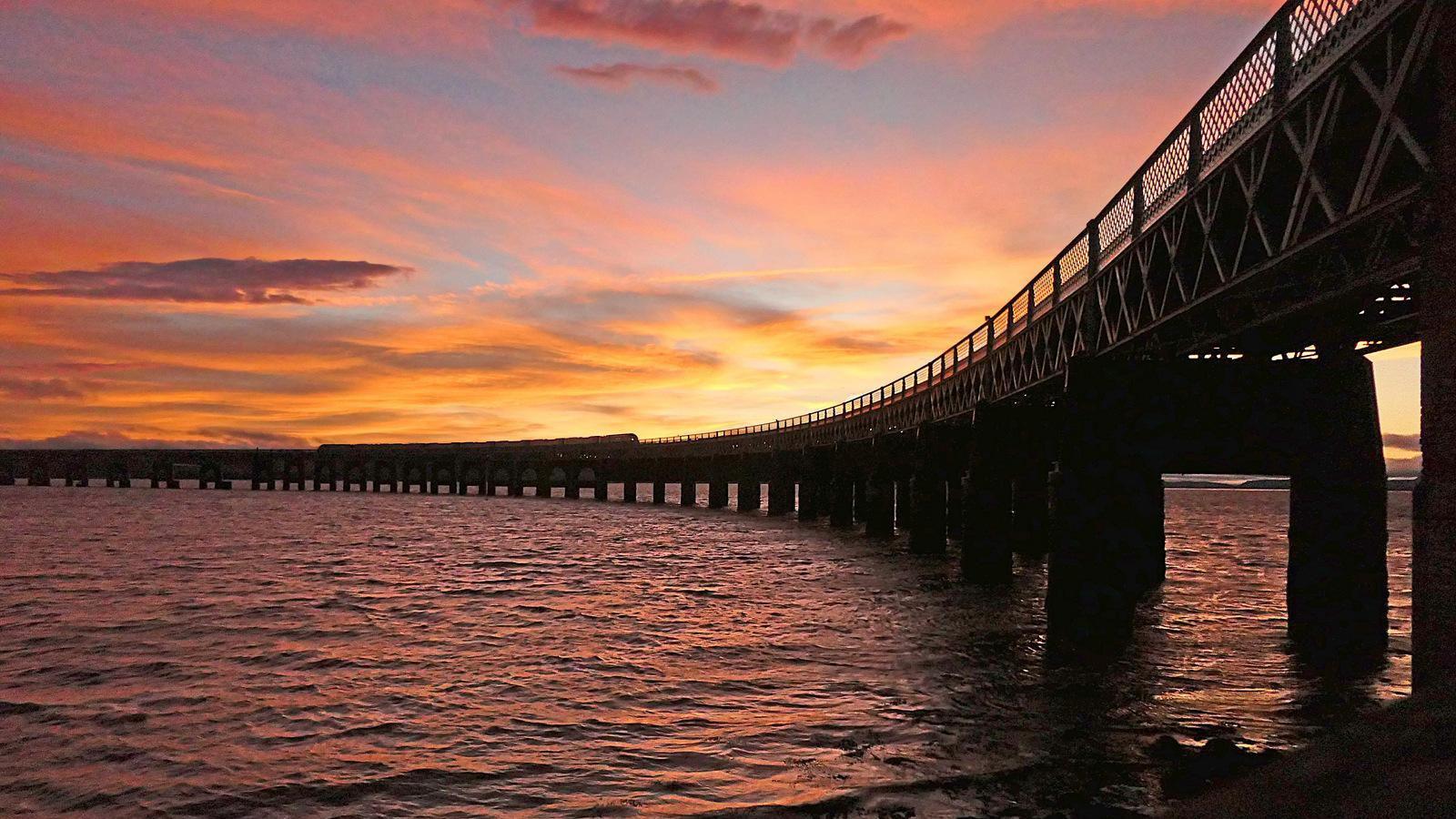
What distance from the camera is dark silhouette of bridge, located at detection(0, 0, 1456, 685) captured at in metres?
9.46

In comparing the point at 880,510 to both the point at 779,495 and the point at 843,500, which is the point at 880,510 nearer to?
the point at 843,500

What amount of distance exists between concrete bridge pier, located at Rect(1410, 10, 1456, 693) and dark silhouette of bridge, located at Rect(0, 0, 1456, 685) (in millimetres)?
24

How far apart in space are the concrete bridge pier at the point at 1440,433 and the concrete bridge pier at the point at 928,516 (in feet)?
86.3

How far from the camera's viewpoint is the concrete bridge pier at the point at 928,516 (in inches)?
1421

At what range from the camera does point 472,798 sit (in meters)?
9.93

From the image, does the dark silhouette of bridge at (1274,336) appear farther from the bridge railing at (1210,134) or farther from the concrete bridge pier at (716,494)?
the concrete bridge pier at (716,494)

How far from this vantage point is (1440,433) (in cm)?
916

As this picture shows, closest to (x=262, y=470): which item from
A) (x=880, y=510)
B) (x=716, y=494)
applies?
(x=716, y=494)

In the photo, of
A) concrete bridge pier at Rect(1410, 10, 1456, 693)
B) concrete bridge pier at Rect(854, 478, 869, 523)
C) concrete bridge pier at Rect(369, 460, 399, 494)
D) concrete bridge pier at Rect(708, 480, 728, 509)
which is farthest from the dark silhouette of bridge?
concrete bridge pier at Rect(369, 460, 399, 494)

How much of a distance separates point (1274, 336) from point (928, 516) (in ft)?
63.5

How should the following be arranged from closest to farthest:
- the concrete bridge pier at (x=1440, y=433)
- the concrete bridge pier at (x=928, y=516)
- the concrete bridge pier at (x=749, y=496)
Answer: the concrete bridge pier at (x=1440, y=433) → the concrete bridge pier at (x=928, y=516) → the concrete bridge pier at (x=749, y=496)

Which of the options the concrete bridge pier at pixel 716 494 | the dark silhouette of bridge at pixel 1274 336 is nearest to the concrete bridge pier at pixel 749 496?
the concrete bridge pier at pixel 716 494

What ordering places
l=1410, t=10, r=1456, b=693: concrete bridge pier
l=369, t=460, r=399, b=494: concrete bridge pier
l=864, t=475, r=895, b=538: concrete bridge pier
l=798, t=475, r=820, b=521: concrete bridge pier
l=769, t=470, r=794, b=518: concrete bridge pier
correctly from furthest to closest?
l=369, t=460, r=399, b=494: concrete bridge pier < l=769, t=470, r=794, b=518: concrete bridge pier < l=798, t=475, r=820, b=521: concrete bridge pier < l=864, t=475, r=895, b=538: concrete bridge pier < l=1410, t=10, r=1456, b=693: concrete bridge pier

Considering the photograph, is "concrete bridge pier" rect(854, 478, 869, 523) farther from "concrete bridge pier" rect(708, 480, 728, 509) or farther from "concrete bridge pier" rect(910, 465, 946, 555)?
"concrete bridge pier" rect(708, 480, 728, 509)
